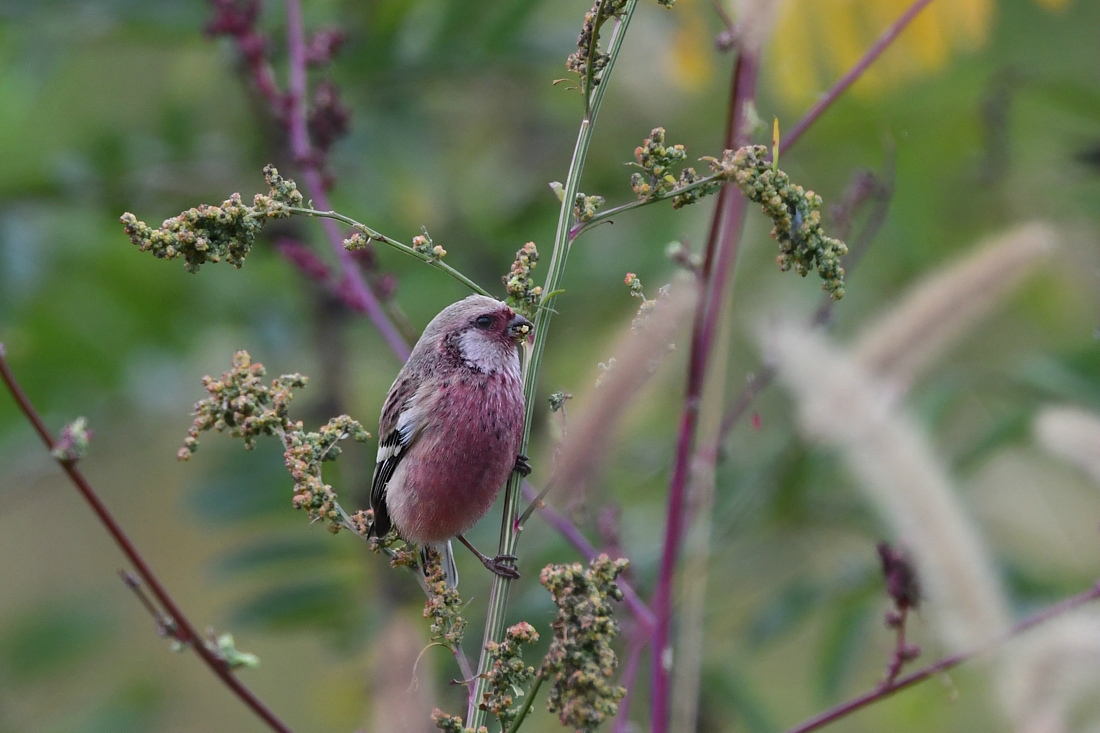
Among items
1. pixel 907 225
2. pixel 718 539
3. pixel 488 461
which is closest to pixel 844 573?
pixel 718 539

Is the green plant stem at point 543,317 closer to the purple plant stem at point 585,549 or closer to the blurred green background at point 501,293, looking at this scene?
the purple plant stem at point 585,549

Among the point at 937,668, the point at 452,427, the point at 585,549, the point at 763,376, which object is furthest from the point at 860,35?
the point at 937,668

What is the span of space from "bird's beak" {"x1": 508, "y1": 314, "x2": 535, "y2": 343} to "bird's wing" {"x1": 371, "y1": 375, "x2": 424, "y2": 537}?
0.34 m

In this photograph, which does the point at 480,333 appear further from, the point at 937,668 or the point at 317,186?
the point at 937,668

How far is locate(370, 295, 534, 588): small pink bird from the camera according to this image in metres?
2.76

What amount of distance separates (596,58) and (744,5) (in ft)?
1.49

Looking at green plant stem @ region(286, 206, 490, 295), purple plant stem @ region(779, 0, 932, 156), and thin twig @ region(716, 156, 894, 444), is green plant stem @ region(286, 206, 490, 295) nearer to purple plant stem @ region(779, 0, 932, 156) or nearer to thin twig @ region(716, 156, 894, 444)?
thin twig @ region(716, 156, 894, 444)

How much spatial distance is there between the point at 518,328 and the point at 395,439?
544 millimetres

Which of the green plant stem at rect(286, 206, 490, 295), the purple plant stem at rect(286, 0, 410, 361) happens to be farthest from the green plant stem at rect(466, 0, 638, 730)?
the purple plant stem at rect(286, 0, 410, 361)

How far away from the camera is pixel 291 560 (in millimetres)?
5062

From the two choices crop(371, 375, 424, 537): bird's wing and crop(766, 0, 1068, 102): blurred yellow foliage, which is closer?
crop(371, 375, 424, 537): bird's wing

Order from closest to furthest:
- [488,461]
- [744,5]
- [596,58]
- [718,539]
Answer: [596,58] < [744,5] < [488,461] < [718,539]

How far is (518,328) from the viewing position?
2.70 meters

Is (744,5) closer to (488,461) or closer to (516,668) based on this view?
(488,461)
